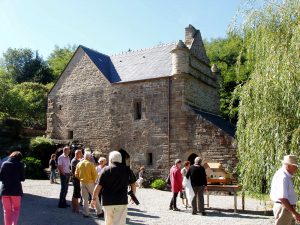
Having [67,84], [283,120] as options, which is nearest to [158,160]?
[67,84]

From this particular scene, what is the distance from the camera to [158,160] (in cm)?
2180

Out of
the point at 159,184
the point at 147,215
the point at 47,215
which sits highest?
the point at 47,215

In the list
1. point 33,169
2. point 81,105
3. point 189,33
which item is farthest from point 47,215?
point 189,33

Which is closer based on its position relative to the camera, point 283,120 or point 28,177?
point 283,120

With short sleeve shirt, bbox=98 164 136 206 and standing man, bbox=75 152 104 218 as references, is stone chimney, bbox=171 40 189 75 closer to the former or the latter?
standing man, bbox=75 152 104 218

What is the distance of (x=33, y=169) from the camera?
2131cm

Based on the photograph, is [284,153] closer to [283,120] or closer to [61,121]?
[283,120]

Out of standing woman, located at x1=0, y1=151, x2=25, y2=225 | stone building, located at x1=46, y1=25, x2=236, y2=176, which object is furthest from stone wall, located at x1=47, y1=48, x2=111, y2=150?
standing woman, located at x1=0, y1=151, x2=25, y2=225

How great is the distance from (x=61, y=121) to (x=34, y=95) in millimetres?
12987

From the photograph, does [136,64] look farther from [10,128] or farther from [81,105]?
[10,128]

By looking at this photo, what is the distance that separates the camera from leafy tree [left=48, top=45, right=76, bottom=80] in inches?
1927

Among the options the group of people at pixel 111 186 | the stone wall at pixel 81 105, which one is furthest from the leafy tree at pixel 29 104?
the group of people at pixel 111 186

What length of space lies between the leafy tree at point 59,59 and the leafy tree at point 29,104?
8416mm

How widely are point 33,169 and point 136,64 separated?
30.5ft
